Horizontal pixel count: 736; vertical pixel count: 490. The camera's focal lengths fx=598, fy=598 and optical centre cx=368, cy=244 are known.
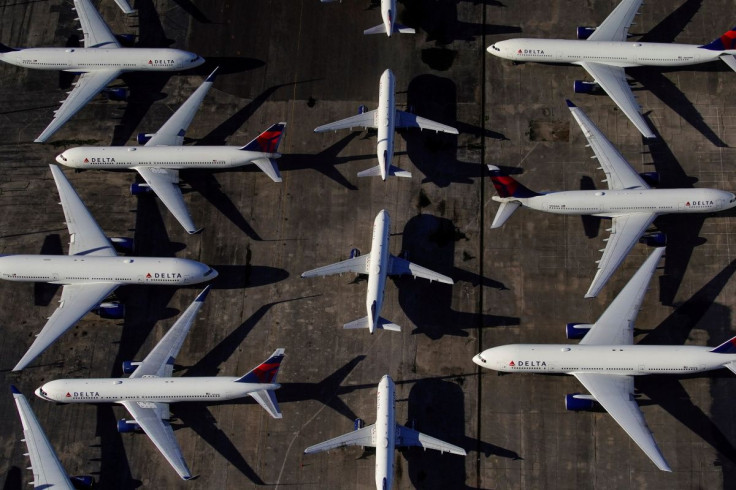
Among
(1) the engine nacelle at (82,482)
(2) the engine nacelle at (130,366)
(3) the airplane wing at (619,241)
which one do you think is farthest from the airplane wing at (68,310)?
(3) the airplane wing at (619,241)

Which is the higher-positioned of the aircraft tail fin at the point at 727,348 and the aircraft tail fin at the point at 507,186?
the aircraft tail fin at the point at 507,186

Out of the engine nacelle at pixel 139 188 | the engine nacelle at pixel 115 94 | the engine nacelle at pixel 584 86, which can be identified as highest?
the engine nacelle at pixel 584 86

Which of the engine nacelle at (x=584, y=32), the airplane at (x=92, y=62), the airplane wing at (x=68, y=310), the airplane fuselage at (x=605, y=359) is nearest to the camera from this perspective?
the airplane fuselage at (x=605, y=359)

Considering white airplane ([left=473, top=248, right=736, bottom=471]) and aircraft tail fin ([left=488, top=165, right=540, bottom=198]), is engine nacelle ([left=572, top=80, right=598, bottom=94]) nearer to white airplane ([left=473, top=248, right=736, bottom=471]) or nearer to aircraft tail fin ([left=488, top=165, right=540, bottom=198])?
aircraft tail fin ([left=488, top=165, right=540, bottom=198])

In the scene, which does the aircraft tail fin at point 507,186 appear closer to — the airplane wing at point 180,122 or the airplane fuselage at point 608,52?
the airplane fuselage at point 608,52

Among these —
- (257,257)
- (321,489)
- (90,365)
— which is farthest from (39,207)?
(321,489)

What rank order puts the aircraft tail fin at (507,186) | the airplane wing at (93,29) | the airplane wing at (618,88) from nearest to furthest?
the aircraft tail fin at (507,186)
the airplane wing at (618,88)
the airplane wing at (93,29)

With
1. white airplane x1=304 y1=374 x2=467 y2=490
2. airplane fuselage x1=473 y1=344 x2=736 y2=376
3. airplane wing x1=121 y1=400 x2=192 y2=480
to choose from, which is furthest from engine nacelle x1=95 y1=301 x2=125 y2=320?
airplane fuselage x1=473 y1=344 x2=736 y2=376

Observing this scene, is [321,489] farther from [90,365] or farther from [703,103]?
[703,103]
